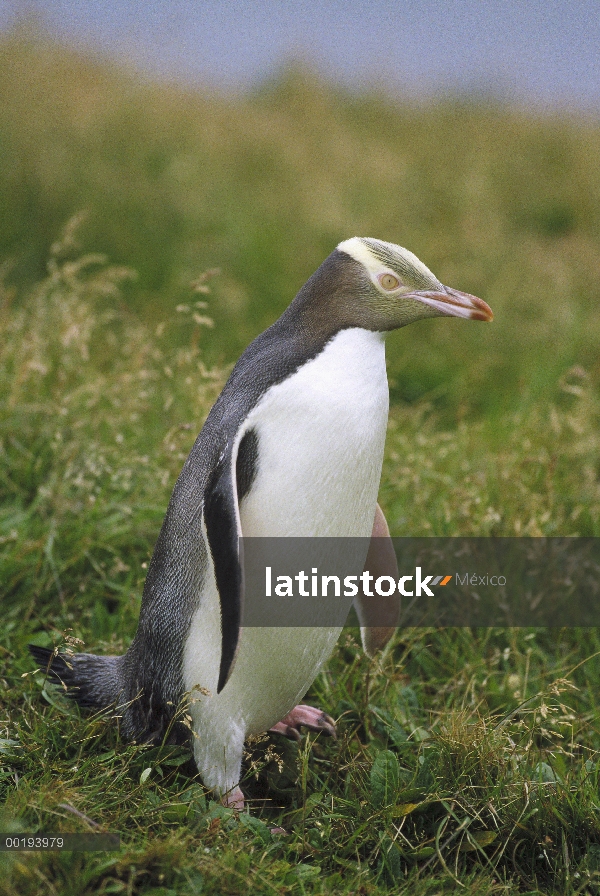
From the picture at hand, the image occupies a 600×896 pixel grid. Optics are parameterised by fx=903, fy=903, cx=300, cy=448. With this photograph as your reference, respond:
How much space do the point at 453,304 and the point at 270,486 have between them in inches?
24.3

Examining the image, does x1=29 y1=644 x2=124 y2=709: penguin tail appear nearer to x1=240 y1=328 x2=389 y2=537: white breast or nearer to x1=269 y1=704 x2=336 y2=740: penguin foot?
x1=269 y1=704 x2=336 y2=740: penguin foot

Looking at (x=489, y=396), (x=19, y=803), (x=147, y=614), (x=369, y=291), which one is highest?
(x=369, y=291)

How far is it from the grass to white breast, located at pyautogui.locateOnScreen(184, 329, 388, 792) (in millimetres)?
163

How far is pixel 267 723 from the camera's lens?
2434 millimetres

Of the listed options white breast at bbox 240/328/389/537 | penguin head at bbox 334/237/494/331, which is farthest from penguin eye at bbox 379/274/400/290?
white breast at bbox 240/328/389/537

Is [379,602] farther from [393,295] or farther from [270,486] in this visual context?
[393,295]

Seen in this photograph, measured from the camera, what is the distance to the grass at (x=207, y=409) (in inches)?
84.9

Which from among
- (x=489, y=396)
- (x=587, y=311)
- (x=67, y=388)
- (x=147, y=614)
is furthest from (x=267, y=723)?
(x=587, y=311)

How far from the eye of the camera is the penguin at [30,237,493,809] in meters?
2.10

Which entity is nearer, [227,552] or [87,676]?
[227,552]

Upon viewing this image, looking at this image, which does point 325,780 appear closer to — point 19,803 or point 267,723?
point 267,723

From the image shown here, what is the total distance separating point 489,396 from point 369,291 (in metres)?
3.47

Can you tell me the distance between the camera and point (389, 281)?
216 cm

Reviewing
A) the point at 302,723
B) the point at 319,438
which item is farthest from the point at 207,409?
the point at 319,438
